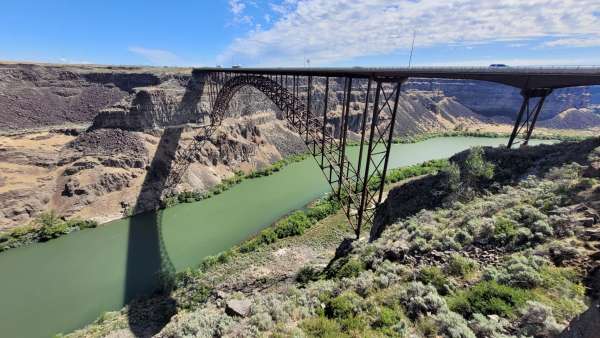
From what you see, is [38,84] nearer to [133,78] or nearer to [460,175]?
[133,78]

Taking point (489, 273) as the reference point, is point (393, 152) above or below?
below

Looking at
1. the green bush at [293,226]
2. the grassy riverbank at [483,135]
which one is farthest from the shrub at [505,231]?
the grassy riverbank at [483,135]

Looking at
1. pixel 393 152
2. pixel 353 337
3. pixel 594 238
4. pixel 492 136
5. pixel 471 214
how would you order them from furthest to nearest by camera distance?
pixel 492 136
pixel 393 152
pixel 471 214
pixel 594 238
pixel 353 337

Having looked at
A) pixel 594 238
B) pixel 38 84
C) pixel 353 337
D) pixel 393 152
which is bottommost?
pixel 393 152

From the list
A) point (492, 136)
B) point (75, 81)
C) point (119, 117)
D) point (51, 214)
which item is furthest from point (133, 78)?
point (492, 136)

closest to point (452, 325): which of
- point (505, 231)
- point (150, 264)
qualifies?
point (505, 231)
